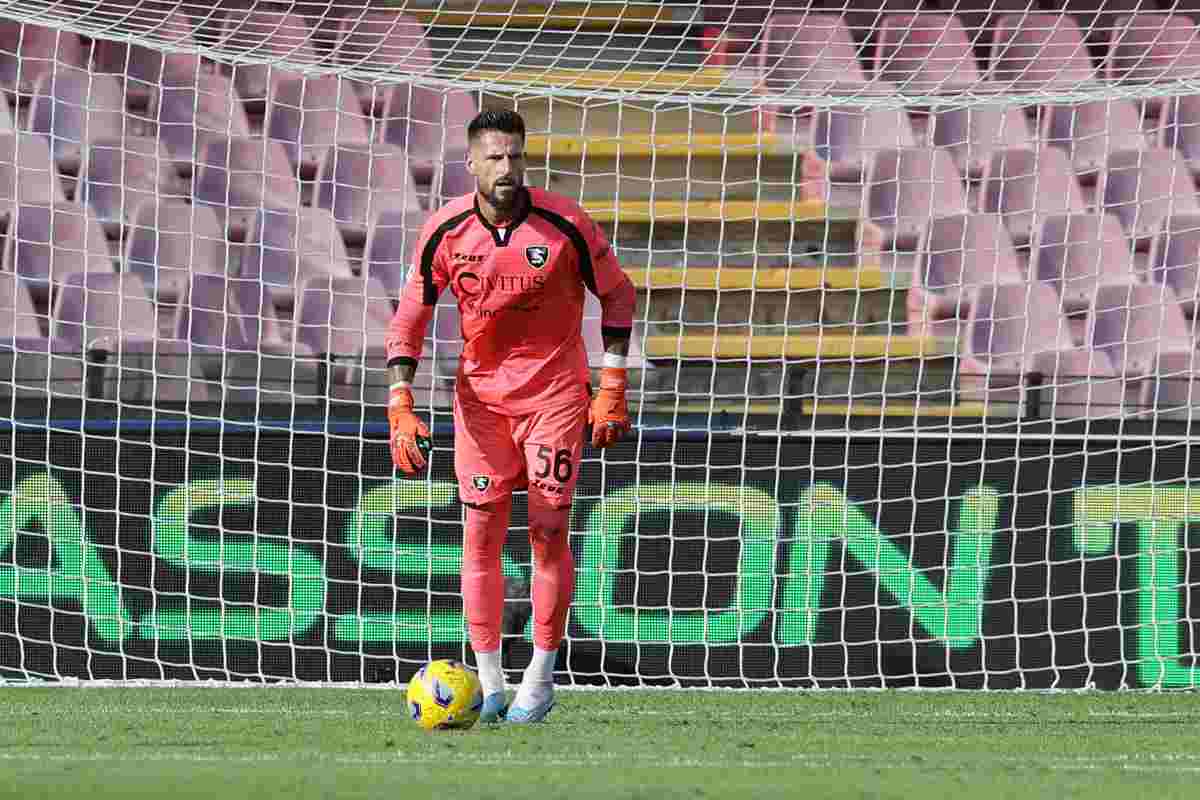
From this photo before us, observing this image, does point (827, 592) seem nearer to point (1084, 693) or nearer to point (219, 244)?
point (1084, 693)

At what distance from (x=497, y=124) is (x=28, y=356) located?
294 cm

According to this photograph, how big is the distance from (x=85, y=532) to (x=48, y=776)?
2.85 m

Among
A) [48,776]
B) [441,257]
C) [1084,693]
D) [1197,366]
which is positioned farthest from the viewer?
[1197,366]

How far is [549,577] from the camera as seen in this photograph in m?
4.46

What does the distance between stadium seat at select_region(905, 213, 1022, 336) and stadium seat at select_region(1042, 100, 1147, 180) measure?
0.81 meters

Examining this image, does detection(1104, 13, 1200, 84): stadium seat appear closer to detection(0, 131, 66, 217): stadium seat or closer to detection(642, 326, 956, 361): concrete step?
detection(642, 326, 956, 361): concrete step

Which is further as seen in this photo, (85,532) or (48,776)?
(85,532)

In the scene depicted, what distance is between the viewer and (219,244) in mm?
7965

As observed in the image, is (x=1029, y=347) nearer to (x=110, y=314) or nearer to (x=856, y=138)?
(x=856, y=138)

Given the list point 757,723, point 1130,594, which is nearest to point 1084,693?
point 1130,594

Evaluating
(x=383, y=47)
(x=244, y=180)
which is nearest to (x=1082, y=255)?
(x=383, y=47)

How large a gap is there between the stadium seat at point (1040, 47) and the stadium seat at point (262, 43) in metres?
3.10

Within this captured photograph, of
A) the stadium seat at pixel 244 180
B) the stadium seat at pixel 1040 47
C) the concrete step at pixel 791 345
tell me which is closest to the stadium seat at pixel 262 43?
the stadium seat at pixel 244 180

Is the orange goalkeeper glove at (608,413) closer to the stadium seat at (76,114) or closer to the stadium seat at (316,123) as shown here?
the stadium seat at (316,123)
